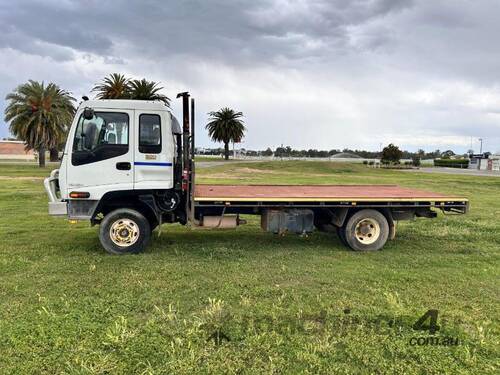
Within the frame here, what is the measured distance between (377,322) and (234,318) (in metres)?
1.61

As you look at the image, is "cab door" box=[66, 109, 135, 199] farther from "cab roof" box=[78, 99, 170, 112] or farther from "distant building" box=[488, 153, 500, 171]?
"distant building" box=[488, 153, 500, 171]

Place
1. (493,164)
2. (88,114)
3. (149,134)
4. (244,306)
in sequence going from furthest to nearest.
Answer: (493,164), (149,134), (88,114), (244,306)

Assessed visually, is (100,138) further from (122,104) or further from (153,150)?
(153,150)

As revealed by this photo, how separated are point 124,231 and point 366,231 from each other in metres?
4.58

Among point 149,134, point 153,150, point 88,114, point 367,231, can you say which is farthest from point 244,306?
point 88,114

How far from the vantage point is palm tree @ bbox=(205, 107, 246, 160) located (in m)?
72.1

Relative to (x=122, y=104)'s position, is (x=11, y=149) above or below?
below

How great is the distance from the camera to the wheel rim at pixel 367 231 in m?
8.50

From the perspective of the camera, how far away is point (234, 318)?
4.96m

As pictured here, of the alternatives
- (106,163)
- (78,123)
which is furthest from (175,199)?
(78,123)

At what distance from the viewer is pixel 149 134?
304 inches

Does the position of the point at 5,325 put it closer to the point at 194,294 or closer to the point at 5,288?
the point at 5,288

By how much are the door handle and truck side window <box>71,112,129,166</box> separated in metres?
0.16

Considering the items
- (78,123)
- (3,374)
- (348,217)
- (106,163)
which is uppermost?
(78,123)
